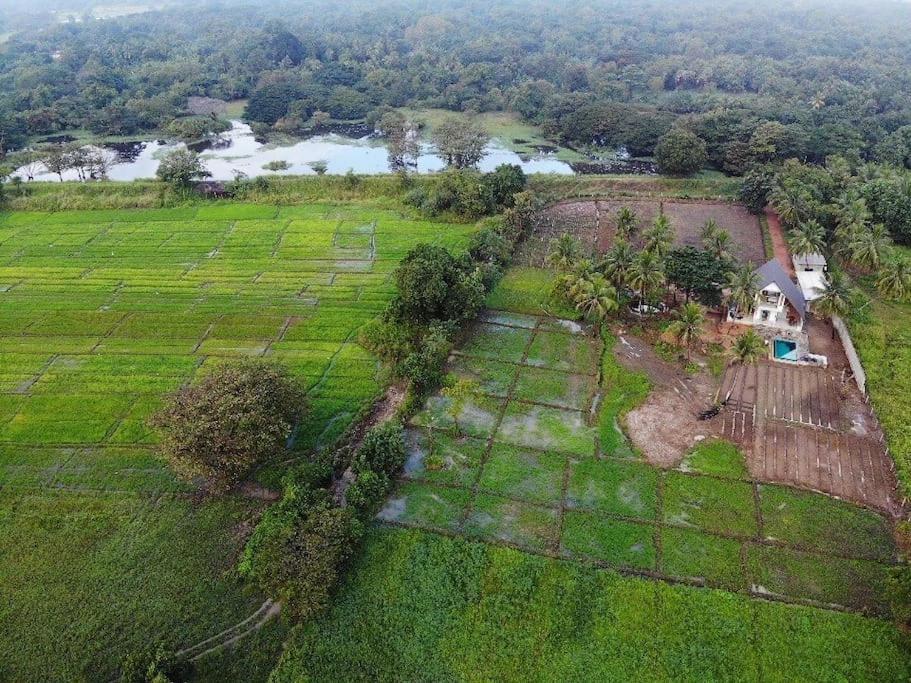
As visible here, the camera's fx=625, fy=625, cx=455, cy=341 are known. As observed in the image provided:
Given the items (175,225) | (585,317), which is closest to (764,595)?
(585,317)

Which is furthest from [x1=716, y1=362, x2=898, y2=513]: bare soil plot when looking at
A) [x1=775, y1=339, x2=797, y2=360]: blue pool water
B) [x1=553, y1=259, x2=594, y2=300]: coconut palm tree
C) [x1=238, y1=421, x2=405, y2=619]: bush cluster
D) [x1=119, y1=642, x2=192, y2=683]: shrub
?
[x1=119, y1=642, x2=192, y2=683]: shrub

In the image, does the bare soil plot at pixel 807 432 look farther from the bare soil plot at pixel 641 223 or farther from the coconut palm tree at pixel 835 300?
the bare soil plot at pixel 641 223

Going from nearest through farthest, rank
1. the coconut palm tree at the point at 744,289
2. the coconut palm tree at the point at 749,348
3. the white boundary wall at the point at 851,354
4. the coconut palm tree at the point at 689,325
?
the coconut palm tree at the point at 749,348, the white boundary wall at the point at 851,354, the coconut palm tree at the point at 689,325, the coconut palm tree at the point at 744,289

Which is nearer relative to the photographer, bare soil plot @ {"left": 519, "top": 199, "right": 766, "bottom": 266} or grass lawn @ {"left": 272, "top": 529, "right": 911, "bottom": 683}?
grass lawn @ {"left": 272, "top": 529, "right": 911, "bottom": 683}

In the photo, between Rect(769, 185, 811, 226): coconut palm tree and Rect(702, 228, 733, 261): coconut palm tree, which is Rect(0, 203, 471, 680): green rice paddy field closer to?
Rect(702, 228, 733, 261): coconut palm tree

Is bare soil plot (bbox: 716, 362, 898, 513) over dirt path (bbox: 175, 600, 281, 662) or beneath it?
over

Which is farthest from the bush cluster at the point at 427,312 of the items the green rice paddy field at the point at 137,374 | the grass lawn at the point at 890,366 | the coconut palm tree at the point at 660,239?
the grass lawn at the point at 890,366
